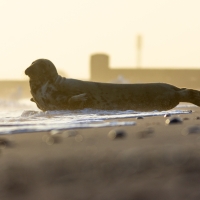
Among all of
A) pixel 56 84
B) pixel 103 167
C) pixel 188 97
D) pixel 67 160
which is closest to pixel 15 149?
pixel 67 160

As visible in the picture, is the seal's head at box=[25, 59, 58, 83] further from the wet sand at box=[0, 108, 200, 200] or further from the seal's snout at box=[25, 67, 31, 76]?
the wet sand at box=[0, 108, 200, 200]

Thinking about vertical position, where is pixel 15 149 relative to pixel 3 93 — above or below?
→ above

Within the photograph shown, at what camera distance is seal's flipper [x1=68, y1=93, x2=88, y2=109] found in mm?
6867

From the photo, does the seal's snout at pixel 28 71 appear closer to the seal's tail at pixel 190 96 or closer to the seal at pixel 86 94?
the seal at pixel 86 94

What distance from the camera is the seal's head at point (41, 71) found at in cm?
712

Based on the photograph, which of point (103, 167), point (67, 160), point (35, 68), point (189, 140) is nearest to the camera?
point (103, 167)

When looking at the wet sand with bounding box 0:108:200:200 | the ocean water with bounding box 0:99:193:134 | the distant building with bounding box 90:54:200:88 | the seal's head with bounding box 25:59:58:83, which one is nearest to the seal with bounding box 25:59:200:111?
the seal's head with bounding box 25:59:58:83

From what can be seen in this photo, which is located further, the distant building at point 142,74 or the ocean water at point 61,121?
the distant building at point 142,74

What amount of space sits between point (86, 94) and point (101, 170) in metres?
5.65

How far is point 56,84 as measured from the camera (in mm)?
7152

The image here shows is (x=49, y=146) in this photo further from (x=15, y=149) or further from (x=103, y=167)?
(x=103, y=167)

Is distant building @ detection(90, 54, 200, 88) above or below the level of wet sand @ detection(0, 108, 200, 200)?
below

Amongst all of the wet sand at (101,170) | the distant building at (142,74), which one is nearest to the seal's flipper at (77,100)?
the wet sand at (101,170)

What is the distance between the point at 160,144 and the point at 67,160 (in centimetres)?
68
